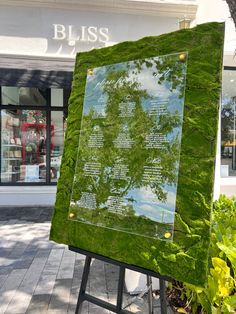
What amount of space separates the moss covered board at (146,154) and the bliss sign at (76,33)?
537 cm

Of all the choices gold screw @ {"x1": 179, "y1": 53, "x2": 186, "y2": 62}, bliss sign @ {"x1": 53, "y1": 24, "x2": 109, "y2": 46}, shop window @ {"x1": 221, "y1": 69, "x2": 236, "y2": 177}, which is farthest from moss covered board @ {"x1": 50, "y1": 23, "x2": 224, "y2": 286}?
shop window @ {"x1": 221, "y1": 69, "x2": 236, "y2": 177}

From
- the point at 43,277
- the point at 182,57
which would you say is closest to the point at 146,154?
the point at 182,57

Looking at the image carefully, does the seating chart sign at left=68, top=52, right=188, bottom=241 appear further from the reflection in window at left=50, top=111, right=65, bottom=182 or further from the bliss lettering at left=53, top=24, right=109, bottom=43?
the reflection in window at left=50, top=111, right=65, bottom=182

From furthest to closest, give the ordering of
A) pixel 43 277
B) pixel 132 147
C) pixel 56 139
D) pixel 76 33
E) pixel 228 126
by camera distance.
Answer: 1. pixel 56 139
2. pixel 228 126
3. pixel 76 33
4. pixel 43 277
5. pixel 132 147

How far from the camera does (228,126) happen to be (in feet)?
25.0

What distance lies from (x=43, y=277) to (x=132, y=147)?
2.59m

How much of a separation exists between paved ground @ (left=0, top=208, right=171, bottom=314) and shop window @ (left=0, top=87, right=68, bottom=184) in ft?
8.14

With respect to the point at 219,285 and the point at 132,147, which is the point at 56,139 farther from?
the point at 219,285

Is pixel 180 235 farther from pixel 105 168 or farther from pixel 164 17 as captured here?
pixel 164 17

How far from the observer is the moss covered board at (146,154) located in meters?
1.62

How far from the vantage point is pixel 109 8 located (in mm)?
7219

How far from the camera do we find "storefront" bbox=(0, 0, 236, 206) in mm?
7090

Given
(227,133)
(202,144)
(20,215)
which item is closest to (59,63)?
(20,215)

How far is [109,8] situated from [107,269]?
6.14 meters
